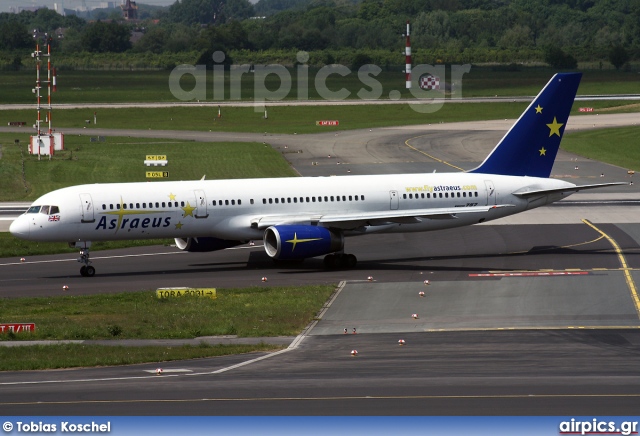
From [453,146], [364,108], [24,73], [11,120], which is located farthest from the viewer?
[24,73]

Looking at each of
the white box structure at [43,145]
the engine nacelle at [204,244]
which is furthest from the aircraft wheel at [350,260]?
the white box structure at [43,145]

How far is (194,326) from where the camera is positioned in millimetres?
36344

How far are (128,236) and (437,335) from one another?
59.1ft

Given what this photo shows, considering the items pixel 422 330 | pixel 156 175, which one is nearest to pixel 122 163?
pixel 156 175

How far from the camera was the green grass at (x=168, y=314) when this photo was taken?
35.3 m

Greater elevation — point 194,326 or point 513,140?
point 513,140

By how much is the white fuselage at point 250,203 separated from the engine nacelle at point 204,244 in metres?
1.27

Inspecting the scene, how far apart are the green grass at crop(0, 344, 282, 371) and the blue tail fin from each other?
22.8 meters

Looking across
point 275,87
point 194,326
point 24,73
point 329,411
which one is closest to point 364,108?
point 275,87

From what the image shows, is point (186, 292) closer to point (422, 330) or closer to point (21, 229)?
point (21, 229)

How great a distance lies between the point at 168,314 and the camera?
3816cm

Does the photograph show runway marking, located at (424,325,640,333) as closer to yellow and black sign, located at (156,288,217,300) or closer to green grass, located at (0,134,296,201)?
yellow and black sign, located at (156,288,217,300)

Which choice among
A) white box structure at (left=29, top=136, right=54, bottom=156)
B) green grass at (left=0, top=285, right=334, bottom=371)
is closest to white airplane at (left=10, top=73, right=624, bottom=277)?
green grass at (left=0, top=285, right=334, bottom=371)

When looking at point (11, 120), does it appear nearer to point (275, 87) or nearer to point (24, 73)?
point (275, 87)
